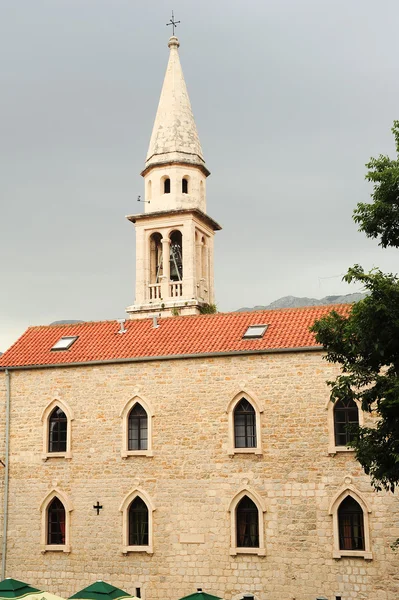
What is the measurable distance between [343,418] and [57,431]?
10.1 m

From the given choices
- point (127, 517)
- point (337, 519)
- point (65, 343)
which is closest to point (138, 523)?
point (127, 517)

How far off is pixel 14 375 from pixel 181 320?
6.46 m

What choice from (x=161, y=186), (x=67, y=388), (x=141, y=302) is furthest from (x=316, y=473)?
(x=161, y=186)

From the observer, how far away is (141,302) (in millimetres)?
41844

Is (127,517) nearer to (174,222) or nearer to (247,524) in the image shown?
(247,524)

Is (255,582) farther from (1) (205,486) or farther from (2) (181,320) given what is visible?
(2) (181,320)

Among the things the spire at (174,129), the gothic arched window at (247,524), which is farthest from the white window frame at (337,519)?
the spire at (174,129)

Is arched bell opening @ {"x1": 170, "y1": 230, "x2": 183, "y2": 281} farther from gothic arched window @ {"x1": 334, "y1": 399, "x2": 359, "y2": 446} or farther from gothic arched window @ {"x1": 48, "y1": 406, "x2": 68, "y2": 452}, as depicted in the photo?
gothic arched window @ {"x1": 334, "y1": 399, "x2": 359, "y2": 446}

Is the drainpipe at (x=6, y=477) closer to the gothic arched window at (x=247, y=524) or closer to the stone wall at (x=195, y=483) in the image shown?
the stone wall at (x=195, y=483)

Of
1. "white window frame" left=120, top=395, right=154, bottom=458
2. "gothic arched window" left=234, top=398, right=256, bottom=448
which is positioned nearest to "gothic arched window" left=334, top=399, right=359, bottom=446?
"gothic arched window" left=234, top=398, right=256, bottom=448

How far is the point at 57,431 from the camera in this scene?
26328 mm

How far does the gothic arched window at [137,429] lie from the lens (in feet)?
83.0

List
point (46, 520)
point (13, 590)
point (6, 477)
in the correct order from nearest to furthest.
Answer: point (13, 590) < point (46, 520) < point (6, 477)

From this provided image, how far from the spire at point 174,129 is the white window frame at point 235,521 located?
23529 millimetres
